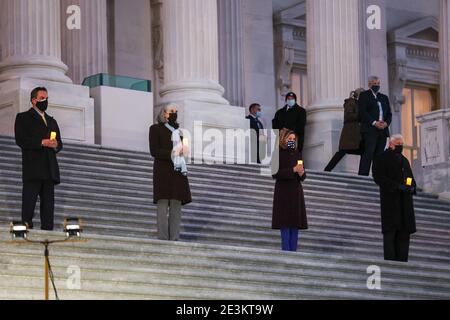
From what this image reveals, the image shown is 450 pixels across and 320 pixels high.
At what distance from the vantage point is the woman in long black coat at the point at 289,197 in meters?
21.4

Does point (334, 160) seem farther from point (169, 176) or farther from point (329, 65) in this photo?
point (169, 176)

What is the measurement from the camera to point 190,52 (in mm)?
28516

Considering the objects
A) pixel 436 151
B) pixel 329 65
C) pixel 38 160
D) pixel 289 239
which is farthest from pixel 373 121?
pixel 38 160

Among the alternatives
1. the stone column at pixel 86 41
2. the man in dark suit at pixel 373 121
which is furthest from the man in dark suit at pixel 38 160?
the stone column at pixel 86 41

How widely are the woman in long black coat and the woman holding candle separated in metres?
1.32

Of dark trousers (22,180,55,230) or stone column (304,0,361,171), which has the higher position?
stone column (304,0,361,171)

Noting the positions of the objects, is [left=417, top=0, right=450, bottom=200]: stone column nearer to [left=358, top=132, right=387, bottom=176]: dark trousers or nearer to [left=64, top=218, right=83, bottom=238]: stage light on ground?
[left=358, top=132, right=387, bottom=176]: dark trousers

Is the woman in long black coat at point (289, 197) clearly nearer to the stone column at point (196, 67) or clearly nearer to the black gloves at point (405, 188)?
the black gloves at point (405, 188)

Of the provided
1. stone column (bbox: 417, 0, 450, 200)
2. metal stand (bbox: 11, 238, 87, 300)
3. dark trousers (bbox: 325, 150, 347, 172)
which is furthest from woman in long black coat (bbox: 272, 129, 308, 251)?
stone column (bbox: 417, 0, 450, 200)

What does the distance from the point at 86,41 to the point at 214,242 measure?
10165 mm

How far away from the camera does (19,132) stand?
2058 cm

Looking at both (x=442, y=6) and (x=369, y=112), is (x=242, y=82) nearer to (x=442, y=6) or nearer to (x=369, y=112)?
(x=442, y=6)

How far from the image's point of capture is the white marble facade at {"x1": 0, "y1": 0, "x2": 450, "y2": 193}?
27.0 m

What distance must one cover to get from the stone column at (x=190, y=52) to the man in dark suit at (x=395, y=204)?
6.55 meters
